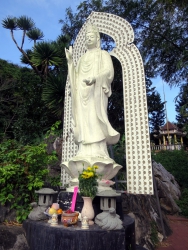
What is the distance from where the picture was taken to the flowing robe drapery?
150 inches

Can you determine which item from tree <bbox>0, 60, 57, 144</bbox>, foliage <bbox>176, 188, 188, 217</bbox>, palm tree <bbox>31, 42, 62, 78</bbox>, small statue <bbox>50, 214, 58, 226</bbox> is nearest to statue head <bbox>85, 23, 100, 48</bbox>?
small statue <bbox>50, 214, 58, 226</bbox>

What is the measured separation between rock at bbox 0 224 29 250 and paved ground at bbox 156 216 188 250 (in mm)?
2418

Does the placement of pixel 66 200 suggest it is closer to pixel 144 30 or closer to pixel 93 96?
pixel 93 96

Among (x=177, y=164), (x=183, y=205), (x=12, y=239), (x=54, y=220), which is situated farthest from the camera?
(x=177, y=164)

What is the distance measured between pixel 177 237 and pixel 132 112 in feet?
8.93

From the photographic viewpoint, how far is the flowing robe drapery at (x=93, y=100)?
12.5 ft

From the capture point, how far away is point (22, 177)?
12.2 ft

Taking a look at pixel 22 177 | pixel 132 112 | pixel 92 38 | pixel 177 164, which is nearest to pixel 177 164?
pixel 177 164

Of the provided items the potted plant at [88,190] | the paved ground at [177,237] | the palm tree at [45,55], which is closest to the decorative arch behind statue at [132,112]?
the paved ground at [177,237]

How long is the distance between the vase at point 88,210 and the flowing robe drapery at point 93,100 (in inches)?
41.3

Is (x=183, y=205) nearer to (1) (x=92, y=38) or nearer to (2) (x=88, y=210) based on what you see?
(2) (x=88, y=210)

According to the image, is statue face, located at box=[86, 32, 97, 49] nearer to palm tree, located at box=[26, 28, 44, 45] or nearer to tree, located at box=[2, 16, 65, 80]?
tree, located at box=[2, 16, 65, 80]

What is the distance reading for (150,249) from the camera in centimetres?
398

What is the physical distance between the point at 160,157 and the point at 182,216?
5869mm
